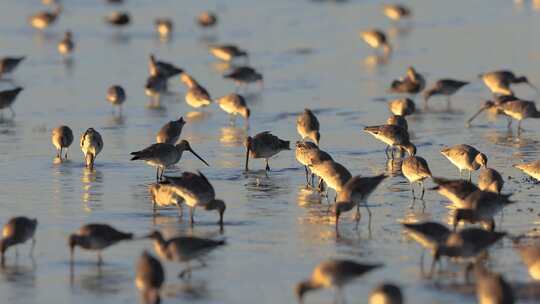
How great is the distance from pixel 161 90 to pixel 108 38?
12.8m

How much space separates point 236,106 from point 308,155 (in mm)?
7382

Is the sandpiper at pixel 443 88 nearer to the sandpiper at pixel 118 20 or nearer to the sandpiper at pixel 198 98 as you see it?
the sandpiper at pixel 198 98

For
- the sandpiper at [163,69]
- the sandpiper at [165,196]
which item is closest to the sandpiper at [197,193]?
the sandpiper at [165,196]

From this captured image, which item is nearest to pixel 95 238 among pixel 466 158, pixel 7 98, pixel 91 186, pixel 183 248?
pixel 183 248

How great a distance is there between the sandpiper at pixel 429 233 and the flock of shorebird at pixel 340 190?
1 cm

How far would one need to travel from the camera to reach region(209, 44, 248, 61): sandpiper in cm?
3625

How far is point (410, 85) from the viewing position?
30.1 m

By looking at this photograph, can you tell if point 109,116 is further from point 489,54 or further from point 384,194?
point 489,54

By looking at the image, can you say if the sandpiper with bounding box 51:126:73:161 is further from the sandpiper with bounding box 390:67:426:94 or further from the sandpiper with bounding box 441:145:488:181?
the sandpiper with bounding box 390:67:426:94

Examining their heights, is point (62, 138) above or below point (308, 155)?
above

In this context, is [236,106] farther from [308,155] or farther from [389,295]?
[389,295]

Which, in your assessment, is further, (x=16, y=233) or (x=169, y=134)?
(x=169, y=134)

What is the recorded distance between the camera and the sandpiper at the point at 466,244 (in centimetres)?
1366

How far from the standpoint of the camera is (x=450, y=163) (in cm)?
2183
